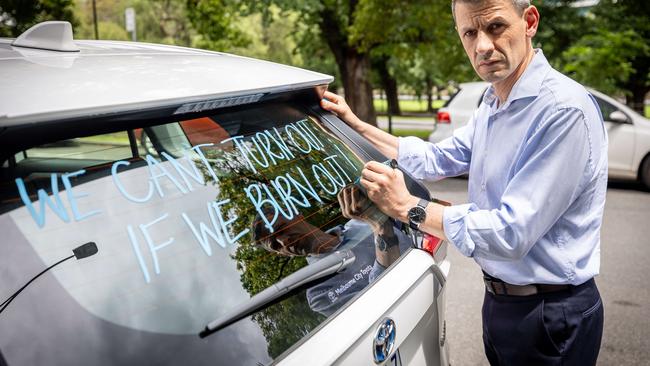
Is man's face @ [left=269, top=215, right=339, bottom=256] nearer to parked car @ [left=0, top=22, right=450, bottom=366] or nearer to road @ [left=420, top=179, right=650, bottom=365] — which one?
parked car @ [left=0, top=22, right=450, bottom=366]

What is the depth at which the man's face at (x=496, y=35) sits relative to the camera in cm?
163

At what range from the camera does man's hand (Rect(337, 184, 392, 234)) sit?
5.55 feet

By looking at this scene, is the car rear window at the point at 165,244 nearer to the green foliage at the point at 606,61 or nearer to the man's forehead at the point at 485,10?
the man's forehead at the point at 485,10

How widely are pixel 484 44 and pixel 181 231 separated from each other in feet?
3.51

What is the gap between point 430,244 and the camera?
1.80m

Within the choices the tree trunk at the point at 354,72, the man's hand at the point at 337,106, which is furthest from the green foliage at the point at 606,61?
the man's hand at the point at 337,106

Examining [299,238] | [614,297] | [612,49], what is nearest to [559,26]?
[612,49]

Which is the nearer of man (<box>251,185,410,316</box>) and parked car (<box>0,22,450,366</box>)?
parked car (<box>0,22,450,366</box>)

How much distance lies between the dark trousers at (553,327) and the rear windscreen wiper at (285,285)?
0.66 m

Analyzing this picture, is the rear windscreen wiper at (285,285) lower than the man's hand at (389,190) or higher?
lower

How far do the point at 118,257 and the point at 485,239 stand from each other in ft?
3.26

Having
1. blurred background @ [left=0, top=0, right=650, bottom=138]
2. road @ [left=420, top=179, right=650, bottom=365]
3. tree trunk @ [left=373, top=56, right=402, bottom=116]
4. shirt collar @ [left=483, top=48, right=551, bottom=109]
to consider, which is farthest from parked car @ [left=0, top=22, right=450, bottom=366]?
tree trunk @ [left=373, top=56, right=402, bottom=116]

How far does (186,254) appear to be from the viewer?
4.02ft

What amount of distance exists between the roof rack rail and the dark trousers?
1.63m
